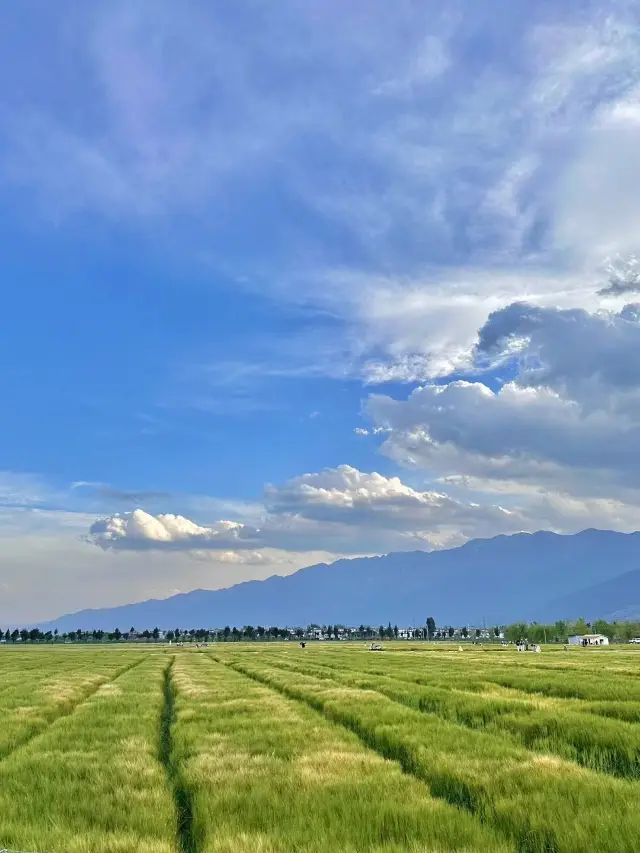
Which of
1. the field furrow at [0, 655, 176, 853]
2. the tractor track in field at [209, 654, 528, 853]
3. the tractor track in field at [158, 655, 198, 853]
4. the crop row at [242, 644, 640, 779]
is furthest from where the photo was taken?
the crop row at [242, 644, 640, 779]

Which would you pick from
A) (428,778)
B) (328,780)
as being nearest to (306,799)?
(328,780)

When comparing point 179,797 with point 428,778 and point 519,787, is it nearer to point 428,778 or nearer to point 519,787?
point 428,778

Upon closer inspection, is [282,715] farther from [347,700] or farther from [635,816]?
[635,816]

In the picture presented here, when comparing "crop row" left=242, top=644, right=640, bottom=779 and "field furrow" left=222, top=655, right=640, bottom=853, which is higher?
"field furrow" left=222, top=655, right=640, bottom=853

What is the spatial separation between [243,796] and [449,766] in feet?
13.1

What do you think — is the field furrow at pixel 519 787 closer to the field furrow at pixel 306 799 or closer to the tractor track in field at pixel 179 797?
the field furrow at pixel 306 799

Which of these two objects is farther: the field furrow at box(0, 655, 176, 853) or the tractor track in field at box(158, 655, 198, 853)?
the tractor track in field at box(158, 655, 198, 853)

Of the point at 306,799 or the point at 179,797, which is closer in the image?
the point at 306,799

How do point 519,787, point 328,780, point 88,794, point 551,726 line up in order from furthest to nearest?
point 551,726, point 328,780, point 88,794, point 519,787

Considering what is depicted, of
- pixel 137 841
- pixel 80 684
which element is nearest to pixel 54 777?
pixel 137 841

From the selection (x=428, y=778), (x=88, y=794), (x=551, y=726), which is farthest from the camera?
(x=551, y=726)

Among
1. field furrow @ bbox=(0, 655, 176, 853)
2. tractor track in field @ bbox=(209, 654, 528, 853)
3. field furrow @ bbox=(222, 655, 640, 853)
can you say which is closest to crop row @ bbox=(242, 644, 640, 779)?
field furrow @ bbox=(222, 655, 640, 853)

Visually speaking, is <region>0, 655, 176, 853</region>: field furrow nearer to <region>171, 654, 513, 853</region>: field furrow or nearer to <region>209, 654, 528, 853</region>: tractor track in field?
<region>171, 654, 513, 853</region>: field furrow

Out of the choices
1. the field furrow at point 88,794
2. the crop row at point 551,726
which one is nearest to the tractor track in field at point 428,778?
the crop row at point 551,726
